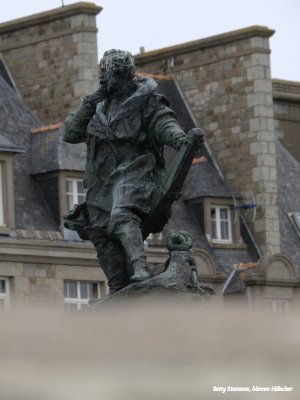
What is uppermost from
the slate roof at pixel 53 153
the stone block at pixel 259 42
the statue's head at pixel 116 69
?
the stone block at pixel 259 42

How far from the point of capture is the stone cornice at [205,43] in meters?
66.3

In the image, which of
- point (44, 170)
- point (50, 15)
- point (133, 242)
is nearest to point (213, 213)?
point (50, 15)

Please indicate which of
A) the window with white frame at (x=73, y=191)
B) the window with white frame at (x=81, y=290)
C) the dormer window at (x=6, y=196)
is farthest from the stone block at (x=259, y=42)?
the dormer window at (x=6, y=196)

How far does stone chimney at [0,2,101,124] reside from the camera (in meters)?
61.3

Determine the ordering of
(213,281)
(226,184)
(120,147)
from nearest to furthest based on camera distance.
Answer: (120,147) < (213,281) < (226,184)

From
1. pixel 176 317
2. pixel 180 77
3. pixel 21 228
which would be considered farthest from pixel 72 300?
pixel 176 317

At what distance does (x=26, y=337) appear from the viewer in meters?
12.0

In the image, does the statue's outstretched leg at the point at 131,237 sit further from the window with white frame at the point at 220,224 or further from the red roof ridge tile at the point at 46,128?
the window with white frame at the point at 220,224

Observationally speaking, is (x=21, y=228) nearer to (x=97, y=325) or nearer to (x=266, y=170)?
(x=266, y=170)

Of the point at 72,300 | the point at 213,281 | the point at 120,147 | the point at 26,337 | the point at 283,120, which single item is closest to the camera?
the point at 26,337

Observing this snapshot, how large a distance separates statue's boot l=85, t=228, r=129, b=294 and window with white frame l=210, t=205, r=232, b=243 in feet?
148

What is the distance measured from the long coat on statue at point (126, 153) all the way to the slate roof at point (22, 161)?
3768cm

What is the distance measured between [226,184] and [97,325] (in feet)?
173

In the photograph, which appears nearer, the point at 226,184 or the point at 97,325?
the point at 97,325
